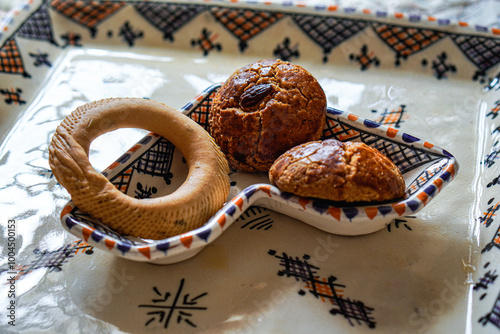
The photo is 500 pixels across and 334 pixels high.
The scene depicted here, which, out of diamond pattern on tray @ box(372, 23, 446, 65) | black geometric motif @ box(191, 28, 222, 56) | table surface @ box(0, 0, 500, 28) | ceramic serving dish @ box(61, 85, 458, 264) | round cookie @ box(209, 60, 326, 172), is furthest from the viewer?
table surface @ box(0, 0, 500, 28)

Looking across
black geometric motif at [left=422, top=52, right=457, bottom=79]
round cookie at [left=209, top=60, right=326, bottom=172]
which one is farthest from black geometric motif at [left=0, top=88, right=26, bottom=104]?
black geometric motif at [left=422, top=52, right=457, bottom=79]

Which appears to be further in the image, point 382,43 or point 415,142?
point 382,43

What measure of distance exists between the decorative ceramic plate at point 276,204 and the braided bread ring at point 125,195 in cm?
4

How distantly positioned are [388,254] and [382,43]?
2.51ft

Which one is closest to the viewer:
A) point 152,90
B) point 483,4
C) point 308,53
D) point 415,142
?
point 415,142

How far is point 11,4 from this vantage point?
197 cm

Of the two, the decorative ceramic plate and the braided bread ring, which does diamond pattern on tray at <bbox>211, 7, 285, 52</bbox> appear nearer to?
the decorative ceramic plate

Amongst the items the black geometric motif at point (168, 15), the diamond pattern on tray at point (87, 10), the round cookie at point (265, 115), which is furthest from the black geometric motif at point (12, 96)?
the round cookie at point (265, 115)

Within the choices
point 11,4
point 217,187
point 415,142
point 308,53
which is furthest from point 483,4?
point 11,4

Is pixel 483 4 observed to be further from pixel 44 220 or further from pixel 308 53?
pixel 44 220

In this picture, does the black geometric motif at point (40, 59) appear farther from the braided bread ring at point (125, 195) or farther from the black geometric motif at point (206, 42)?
the braided bread ring at point (125, 195)

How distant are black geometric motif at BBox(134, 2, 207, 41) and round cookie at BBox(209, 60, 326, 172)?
0.58 metres

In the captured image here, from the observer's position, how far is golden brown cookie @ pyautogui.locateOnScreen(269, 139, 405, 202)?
87cm

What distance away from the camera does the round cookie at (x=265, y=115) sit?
40.1 inches
